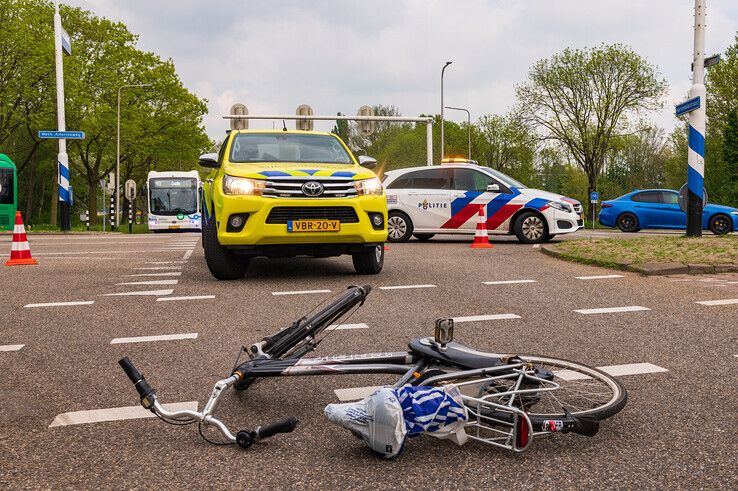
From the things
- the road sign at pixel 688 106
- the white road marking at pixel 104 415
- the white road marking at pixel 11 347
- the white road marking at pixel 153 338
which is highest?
the road sign at pixel 688 106

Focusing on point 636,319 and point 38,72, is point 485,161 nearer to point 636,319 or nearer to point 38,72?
point 38,72

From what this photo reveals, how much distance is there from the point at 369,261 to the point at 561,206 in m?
6.98

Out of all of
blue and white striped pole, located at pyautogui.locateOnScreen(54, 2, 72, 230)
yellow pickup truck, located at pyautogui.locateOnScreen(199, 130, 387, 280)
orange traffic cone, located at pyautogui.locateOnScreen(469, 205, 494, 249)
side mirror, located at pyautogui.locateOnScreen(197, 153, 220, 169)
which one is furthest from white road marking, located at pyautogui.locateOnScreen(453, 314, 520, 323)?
blue and white striped pole, located at pyautogui.locateOnScreen(54, 2, 72, 230)

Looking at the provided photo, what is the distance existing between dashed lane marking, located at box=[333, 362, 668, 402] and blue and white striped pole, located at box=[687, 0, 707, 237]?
9.50 meters

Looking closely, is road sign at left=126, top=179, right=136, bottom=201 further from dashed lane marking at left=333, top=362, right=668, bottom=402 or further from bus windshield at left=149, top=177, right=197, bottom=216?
dashed lane marking at left=333, top=362, right=668, bottom=402

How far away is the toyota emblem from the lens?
25.4ft

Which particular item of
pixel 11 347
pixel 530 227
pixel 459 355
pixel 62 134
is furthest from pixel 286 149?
pixel 62 134

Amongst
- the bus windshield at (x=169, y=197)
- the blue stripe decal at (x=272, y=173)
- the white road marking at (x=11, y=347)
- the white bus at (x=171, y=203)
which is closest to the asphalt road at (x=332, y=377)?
the white road marking at (x=11, y=347)

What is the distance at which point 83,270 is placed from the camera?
31.7 ft

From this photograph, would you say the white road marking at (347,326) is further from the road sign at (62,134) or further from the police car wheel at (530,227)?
the road sign at (62,134)

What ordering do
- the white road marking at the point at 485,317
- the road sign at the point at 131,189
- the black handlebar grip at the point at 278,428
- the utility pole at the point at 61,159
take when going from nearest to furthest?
1. the black handlebar grip at the point at 278,428
2. the white road marking at the point at 485,317
3. the utility pole at the point at 61,159
4. the road sign at the point at 131,189

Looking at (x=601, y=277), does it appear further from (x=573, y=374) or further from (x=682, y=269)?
(x=573, y=374)

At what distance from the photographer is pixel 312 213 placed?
7.79m

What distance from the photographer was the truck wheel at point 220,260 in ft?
26.7
